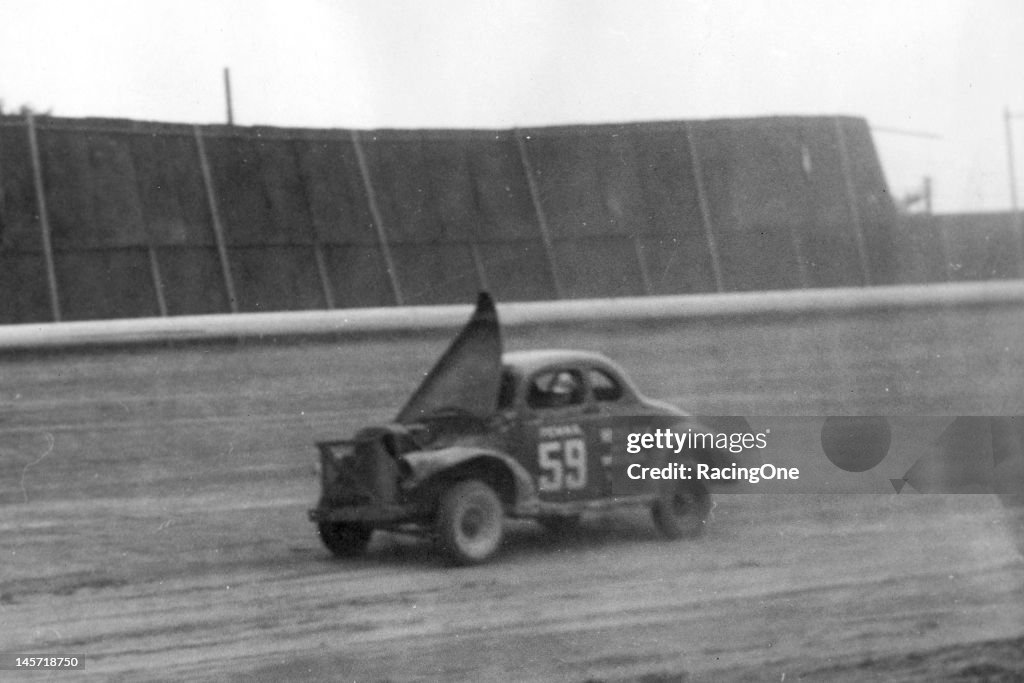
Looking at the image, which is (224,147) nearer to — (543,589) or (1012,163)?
(543,589)

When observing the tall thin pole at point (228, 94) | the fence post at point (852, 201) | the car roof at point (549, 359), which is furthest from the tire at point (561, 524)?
the tall thin pole at point (228, 94)

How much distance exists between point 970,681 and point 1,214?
3990 mm

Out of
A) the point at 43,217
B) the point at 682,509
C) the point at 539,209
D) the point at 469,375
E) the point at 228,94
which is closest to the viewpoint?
the point at 43,217

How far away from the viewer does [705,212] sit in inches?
210

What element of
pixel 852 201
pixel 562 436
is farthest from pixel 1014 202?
pixel 562 436

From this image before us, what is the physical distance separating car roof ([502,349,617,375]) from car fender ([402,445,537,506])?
1.31 ft

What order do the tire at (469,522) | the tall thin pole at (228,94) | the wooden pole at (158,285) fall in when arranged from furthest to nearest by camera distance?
the tire at (469,522) → the tall thin pole at (228,94) → the wooden pole at (158,285)

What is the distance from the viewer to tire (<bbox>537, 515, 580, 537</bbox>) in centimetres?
543

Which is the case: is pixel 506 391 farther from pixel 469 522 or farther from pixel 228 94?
pixel 228 94

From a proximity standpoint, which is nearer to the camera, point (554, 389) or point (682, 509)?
point (682, 509)

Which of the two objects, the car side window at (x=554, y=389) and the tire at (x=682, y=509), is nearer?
the tire at (x=682, y=509)

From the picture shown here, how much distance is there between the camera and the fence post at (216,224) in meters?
4.84

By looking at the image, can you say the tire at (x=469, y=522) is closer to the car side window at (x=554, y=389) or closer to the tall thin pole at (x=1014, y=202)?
the car side window at (x=554, y=389)

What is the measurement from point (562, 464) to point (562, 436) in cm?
14
